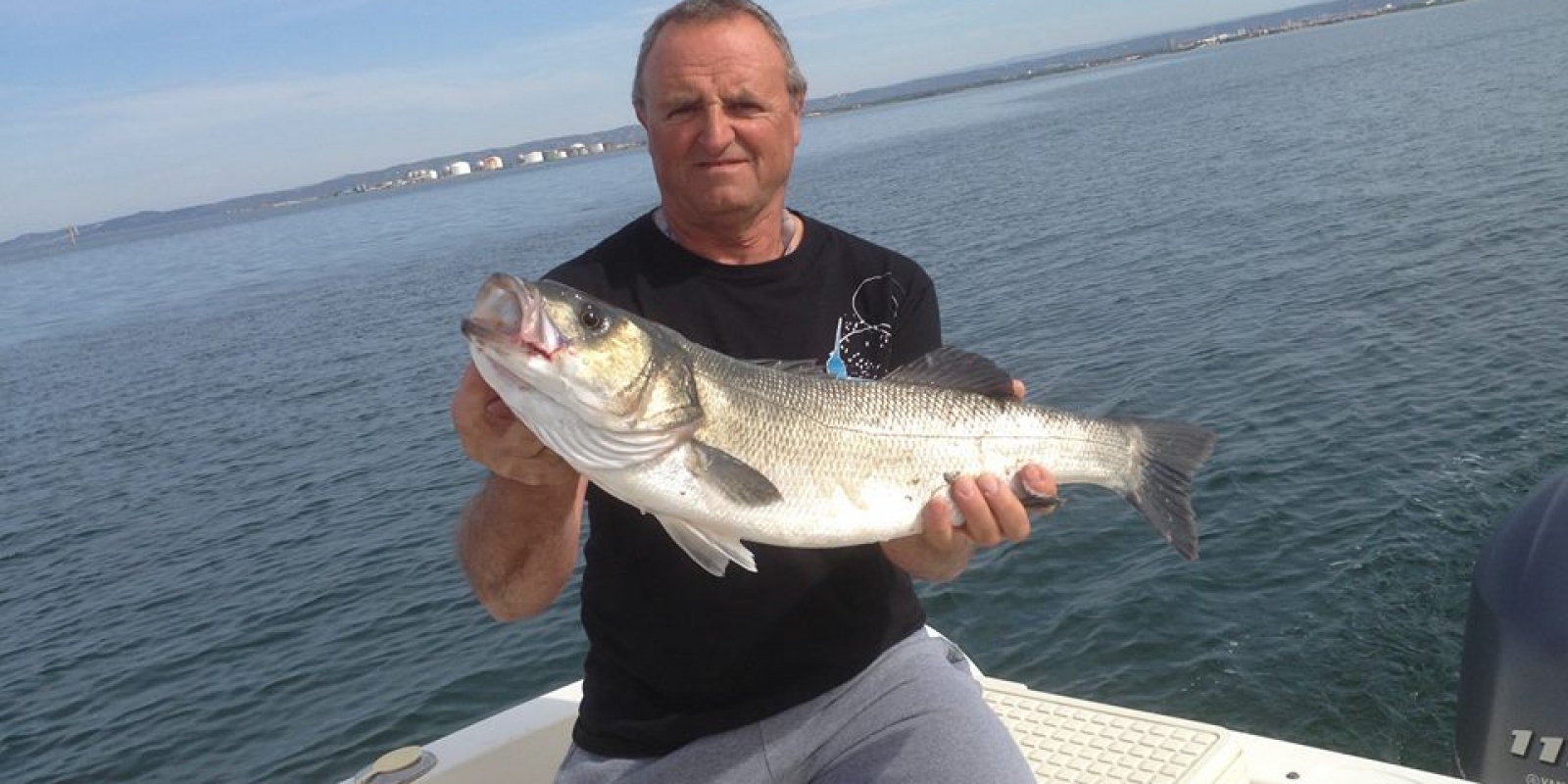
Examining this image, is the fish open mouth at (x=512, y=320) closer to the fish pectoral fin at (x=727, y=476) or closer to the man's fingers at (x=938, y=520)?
the fish pectoral fin at (x=727, y=476)

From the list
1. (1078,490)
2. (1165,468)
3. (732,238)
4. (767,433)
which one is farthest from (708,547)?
(1078,490)

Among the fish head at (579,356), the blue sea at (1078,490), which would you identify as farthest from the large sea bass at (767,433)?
the blue sea at (1078,490)

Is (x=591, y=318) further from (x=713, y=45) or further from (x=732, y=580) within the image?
(x=713, y=45)

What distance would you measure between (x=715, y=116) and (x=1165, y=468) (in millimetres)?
2168

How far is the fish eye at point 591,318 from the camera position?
3660mm

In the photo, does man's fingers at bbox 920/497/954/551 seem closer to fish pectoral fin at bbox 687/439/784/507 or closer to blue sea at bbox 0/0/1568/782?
fish pectoral fin at bbox 687/439/784/507

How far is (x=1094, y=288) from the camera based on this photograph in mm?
24484

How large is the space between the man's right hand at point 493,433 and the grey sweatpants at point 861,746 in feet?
3.95

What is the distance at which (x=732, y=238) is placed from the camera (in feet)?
15.0

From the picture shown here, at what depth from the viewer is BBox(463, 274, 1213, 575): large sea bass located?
360 cm

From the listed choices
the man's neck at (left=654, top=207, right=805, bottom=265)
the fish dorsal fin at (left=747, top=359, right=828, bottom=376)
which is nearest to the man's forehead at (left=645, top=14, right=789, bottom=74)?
the man's neck at (left=654, top=207, right=805, bottom=265)

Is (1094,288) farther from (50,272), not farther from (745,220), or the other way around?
(50,272)

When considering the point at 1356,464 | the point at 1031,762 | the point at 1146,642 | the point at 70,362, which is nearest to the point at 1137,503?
the point at 1031,762

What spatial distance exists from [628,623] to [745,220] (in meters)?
1.59
